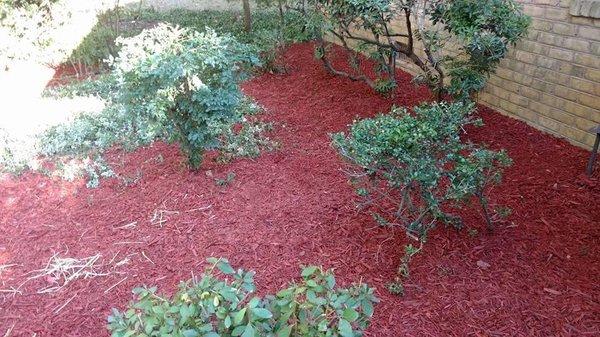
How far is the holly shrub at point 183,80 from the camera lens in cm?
358

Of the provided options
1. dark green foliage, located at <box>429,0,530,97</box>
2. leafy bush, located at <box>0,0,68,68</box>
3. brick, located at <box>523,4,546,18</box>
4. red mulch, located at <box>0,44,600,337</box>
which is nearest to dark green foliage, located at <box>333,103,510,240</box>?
red mulch, located at <box>0,44,600,337</box>

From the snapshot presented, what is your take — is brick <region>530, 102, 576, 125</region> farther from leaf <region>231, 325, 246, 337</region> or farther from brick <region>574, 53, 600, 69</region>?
leaf <region>231, 325, 246, 337</region>

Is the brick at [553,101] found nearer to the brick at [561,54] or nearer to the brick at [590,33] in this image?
the brick at [561,54]

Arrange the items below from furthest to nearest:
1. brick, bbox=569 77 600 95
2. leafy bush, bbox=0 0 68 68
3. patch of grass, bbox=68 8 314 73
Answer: patch of grass, bbox=68 8 314 73
leafy bush, bbox=0 0 68 68
brick, bbox=569 77 600 95

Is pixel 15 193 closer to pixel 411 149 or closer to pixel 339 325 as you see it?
pixel 411 149

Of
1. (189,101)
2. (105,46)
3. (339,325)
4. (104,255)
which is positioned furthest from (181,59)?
(105,46)

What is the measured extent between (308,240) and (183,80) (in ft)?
5.24

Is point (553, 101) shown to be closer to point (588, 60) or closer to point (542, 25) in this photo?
point (588, 60)

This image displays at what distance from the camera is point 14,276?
330 centimetres

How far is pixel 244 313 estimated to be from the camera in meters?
1.42

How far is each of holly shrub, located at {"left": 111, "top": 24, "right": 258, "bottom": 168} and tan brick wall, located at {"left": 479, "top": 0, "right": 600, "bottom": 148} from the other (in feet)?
9.22

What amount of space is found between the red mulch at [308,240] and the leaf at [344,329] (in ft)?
4.19

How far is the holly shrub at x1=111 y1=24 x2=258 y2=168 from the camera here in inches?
141

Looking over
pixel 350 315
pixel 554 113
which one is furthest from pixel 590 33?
pixel 350 315
